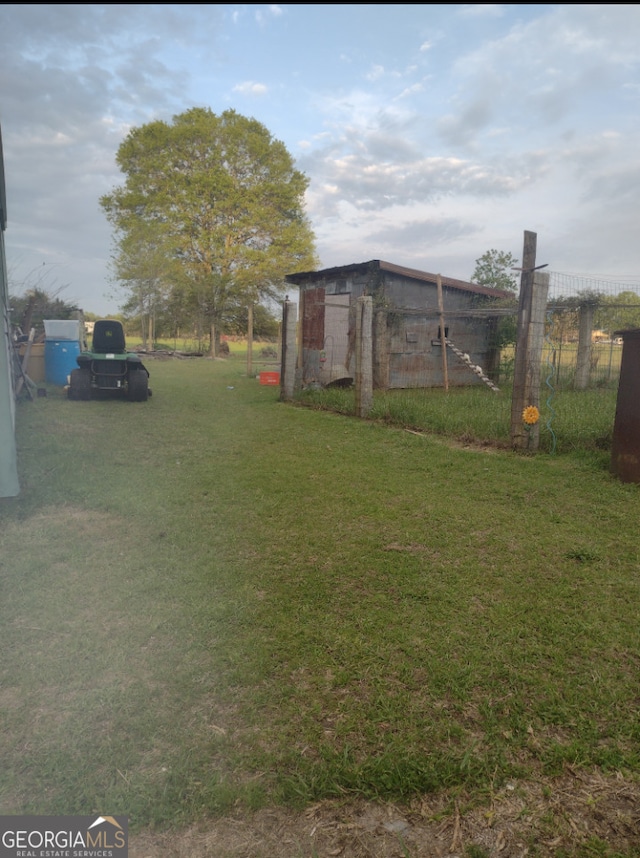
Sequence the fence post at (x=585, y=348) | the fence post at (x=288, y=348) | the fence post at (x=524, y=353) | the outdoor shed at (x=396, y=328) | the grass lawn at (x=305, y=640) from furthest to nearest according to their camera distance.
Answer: the outdoor shed at (x=396, y=328), the fence post at (x=585, y=348), the fence post at (x=288, y=348), the fence post at (x=524, y=353), the grass lawn at (x=305, y=640)

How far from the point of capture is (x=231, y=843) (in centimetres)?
155

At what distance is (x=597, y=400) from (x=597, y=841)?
27.0ft

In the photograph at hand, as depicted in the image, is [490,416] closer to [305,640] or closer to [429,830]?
[305,640]

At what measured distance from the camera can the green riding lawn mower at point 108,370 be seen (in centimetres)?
1055

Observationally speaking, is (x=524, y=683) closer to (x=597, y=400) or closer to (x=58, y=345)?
(x=597, y=400)

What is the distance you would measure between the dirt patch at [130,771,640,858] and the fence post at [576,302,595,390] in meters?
11.5

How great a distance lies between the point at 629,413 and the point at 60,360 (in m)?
12.0

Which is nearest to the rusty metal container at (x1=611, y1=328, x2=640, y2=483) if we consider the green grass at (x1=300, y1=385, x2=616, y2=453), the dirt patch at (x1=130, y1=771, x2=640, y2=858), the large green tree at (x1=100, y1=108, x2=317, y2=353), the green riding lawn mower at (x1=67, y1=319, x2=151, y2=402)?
the green grass at (x1=300, y1=385, x2=616, y2=453)

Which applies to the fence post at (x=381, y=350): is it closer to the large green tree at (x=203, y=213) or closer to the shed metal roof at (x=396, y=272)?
the shed metal roof at (x=396, y=272)

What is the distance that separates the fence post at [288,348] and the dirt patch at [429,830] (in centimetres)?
1011

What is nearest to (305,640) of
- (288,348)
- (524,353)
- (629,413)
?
(629,413)

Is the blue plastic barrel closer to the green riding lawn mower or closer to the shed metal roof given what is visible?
the green riding lawn mower

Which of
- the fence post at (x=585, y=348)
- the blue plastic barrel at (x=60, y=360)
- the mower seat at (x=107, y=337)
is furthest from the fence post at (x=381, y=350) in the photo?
the blue plastic barrel at (x=60, y=360)

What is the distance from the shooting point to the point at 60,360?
505 inches
